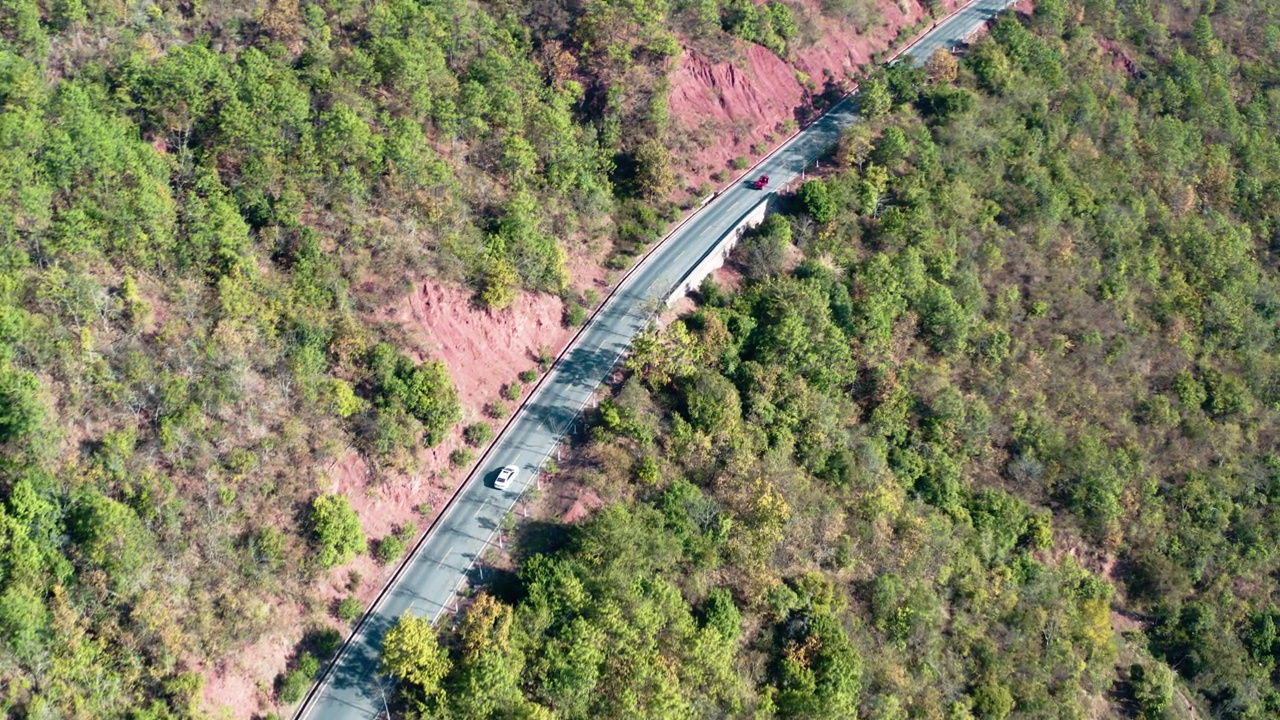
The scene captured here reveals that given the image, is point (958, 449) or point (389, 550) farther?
point (958, 449)

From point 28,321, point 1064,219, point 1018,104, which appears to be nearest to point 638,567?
point 28,321

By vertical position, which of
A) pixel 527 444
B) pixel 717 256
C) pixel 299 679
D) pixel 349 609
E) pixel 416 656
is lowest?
pixel 416 656

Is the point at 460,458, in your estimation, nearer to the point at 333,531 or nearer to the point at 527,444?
the point at 527,444

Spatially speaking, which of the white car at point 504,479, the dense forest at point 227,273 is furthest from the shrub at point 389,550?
the white car at point 504,479

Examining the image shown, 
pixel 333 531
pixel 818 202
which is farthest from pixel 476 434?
pixel 818 202

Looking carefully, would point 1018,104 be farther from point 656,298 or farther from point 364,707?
point 364,707

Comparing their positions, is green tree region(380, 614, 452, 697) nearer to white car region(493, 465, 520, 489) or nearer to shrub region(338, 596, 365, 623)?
shrub region(338, 596, 365, 623)

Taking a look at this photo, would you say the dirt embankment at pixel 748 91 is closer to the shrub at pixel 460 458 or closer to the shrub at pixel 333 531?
the shrub at pixel 460 458

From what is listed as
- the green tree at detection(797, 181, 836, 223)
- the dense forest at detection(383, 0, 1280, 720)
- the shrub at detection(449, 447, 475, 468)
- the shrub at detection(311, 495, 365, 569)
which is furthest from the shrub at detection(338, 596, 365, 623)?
the green tree at detection(797, 181, 836, 223)
